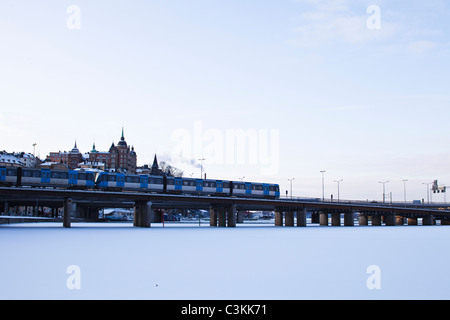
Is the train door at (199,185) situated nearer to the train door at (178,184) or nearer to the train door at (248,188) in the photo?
the train door at (178,184)

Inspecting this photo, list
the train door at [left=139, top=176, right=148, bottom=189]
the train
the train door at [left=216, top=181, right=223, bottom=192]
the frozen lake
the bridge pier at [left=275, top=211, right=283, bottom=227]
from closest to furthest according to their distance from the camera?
the frozen lake → the train → the train door at [left=139, top=176, right=148, bottom=189] → the train door at [left=216, top=181, right=223, bottom=192] → the bridge pier at [left=275, top=211, right=283, bottom=227]

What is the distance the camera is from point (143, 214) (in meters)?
80.2

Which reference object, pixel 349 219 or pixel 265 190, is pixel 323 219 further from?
pixel 265 190

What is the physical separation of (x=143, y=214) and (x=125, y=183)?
6.38 m

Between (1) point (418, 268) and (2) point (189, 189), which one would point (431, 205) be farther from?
(1) point (418, 268)

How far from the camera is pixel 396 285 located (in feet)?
52.1

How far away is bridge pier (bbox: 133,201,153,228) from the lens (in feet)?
262

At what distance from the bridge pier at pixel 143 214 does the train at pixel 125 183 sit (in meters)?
2.93

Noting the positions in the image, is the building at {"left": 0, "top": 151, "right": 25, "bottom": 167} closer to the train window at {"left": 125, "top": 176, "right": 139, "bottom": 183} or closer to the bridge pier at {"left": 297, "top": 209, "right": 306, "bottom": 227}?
the train window at {"left": 125, "top": 176, "right": 139, "bottom": 183}

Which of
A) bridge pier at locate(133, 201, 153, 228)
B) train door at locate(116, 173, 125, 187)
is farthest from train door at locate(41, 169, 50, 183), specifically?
bridge pier at locate(133, 201, 153, 228)

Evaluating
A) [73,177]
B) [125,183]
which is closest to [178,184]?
[125,183]

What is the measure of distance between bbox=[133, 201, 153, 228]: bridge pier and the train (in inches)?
115
